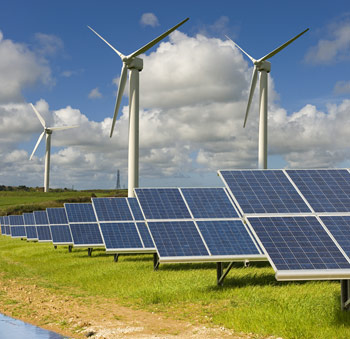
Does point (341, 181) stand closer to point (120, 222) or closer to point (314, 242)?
point (314, 242)

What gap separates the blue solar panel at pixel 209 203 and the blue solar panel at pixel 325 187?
17.0 feet

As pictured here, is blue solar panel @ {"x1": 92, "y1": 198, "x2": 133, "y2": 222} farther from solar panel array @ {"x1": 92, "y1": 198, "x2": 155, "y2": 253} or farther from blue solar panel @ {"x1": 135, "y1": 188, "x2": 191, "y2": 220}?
blue solar panel @ {"x1": 135, "y1": 188, "x2": 191, "y2": 220}

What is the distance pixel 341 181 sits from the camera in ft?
52.6

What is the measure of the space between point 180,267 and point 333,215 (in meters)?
13.4

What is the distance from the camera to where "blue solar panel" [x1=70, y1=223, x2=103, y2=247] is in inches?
1314

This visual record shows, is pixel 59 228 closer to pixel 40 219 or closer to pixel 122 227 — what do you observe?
pixel 40 219

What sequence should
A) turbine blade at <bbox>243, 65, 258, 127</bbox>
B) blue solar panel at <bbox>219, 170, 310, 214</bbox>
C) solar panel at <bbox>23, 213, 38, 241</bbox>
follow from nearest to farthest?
blue solar panel at <bbox>219, 170, 310, 214</bbox> → turbine blade at <bbox>243, 65, 258, 127</bbox> → solar panel at <bbox>23, 213, 38, 241</bbox>

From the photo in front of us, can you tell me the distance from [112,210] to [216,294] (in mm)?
15155

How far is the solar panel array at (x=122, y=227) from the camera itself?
26897 millimetres

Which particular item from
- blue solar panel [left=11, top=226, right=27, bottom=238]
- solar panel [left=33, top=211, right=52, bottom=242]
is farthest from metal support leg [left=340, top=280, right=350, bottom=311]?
blue solar panel [left=11, top=226, right=27, bottom=238]

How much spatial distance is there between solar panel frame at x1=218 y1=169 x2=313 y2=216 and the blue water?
6.69 meters

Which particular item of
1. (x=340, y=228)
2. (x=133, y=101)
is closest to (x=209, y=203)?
(x=340, y=228)

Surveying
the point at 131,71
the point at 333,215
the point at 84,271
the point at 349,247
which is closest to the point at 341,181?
the point at 333,215

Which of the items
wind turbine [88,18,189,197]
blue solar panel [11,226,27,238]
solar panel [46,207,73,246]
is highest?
wind turbine [88,18,189,197]
